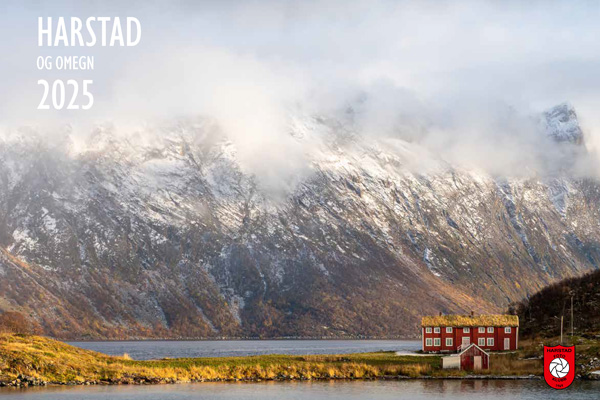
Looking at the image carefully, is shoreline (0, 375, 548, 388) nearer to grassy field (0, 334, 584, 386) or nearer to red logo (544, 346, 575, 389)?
grassy field (0, 334, 584, 386)

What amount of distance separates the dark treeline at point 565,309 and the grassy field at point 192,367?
39.4 feet

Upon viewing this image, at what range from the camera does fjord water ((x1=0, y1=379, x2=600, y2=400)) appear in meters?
95.7

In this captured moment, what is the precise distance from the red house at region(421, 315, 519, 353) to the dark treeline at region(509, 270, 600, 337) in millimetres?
6027

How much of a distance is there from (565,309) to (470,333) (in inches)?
609

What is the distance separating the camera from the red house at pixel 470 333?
14538cm

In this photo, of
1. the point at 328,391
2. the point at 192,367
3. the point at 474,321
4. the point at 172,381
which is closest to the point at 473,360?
the point at 328,391

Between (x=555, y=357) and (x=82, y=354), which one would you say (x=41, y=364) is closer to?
(x=82, y=354)

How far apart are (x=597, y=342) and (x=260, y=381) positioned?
44.7 m

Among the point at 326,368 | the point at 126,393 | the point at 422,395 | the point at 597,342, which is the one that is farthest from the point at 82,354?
the point at 597,342

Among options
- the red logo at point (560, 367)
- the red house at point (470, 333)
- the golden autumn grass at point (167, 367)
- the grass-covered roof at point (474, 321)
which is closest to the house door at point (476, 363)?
the golden autumn grass at point (167, 367)

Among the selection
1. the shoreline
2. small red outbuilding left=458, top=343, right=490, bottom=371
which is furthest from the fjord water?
small red outbuilding left=458, top=343, right=490, bottom=371

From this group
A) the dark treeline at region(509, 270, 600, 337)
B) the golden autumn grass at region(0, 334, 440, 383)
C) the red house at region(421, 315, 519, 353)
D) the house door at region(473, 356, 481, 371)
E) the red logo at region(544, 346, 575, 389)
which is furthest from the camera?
the red house at region(421, 315, 519, 353)

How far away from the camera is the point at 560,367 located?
10750 centimetres

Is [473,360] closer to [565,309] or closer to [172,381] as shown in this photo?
[565,309]
